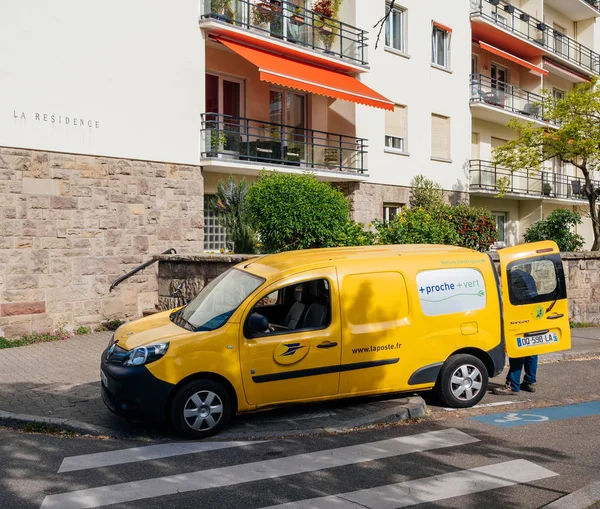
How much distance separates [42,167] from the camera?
13078mm

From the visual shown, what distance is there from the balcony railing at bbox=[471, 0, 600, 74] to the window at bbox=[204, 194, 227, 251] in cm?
1382

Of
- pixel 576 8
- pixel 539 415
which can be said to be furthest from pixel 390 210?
pixel 576 8

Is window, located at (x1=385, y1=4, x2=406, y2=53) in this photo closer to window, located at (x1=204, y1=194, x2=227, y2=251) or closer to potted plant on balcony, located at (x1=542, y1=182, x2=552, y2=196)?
window, located at (x1=204, y1=194, x2=227, y2=251)

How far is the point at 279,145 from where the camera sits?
17969 millimetres

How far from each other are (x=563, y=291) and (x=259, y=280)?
12.9 ft

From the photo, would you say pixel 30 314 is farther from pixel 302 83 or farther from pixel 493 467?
pixel 493 467

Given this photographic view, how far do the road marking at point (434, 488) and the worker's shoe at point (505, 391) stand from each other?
2.91 meters

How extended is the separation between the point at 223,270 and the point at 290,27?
8.63m

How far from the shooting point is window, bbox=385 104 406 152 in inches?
853

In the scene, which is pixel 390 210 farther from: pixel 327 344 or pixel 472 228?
pixel 327 344

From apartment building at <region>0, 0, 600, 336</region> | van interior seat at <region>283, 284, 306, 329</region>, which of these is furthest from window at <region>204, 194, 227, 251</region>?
van interior seat at <region>283, 284, 306, 329</region>

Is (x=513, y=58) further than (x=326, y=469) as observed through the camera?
Yes

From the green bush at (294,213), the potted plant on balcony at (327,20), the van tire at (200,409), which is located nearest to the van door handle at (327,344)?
the van tire at (200,409)

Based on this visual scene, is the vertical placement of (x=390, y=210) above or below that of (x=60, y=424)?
above
